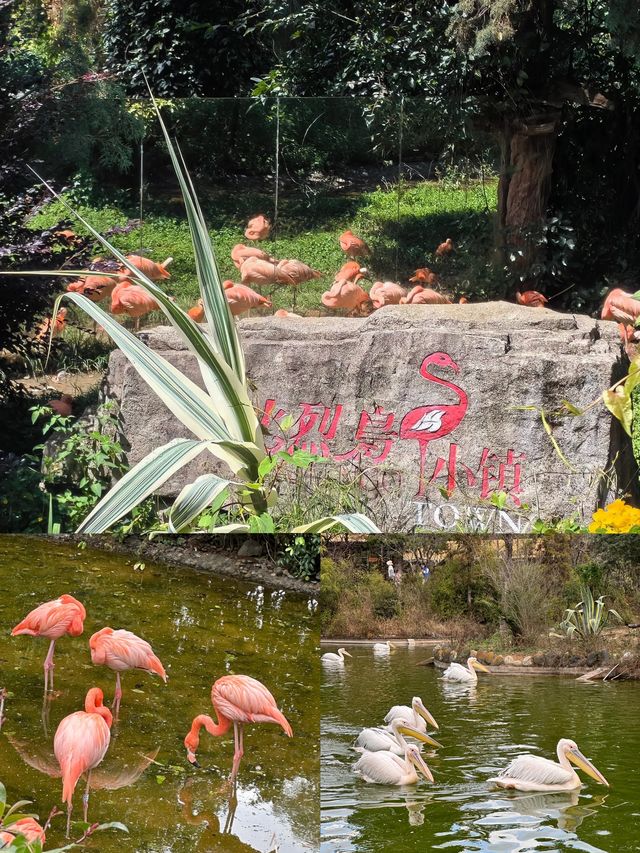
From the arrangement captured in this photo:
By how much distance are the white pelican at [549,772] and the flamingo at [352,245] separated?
11.1 ft

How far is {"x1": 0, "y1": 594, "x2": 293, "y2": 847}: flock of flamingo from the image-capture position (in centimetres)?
374

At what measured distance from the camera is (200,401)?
4094mm

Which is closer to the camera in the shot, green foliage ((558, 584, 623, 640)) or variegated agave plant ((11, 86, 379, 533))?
variegated agave plant ((11, 86, 379, 533))

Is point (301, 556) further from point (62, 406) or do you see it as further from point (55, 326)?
point (55, 326)

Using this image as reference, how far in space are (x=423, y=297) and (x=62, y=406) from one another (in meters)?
1.92

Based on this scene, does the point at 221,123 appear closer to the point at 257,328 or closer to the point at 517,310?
the point at 257,328

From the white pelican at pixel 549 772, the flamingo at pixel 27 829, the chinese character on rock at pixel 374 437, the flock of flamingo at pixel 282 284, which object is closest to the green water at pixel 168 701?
the flamingo at pixel 27 829

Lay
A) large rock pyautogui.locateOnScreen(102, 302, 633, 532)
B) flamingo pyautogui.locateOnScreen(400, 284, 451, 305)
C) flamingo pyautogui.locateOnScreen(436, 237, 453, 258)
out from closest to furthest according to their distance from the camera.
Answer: large rock pyautogui.locateOnScreen(102, 302, 633, 532) → flamingo pyautogui.locateOnScreen(400, 284, 451, 305) → flamingo pyautogui.locateOnScreen(436, 237, 453, 258)

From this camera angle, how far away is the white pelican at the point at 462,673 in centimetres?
378

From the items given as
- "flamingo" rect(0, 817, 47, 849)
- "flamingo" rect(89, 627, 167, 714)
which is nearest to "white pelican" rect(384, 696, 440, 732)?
"flamingo" rect(89, 627, 167, 714)

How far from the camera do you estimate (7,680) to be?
3914mm

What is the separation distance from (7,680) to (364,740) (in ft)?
3.88

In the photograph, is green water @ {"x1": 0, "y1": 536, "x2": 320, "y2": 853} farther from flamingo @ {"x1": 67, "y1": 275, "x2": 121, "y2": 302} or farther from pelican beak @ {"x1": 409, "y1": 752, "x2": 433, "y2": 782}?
flamingo @ {"x1": 67, "y1": 275, "x2": 121, "y2": 302}

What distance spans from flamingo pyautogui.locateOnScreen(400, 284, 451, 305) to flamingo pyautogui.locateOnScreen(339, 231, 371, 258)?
359 mm
